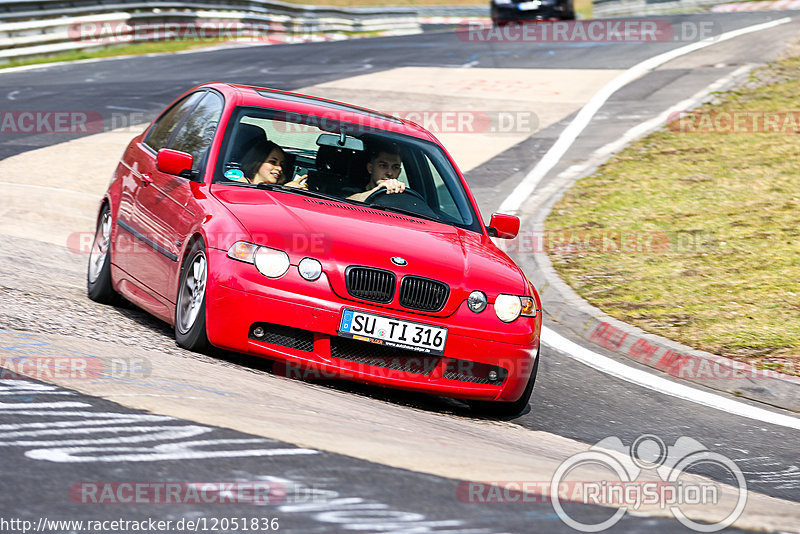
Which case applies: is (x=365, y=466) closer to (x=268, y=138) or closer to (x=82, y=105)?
(x=268, y=138)

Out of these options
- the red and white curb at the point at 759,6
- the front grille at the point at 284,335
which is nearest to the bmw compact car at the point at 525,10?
the red and white curb at the point at 759,6

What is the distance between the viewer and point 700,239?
1093cm

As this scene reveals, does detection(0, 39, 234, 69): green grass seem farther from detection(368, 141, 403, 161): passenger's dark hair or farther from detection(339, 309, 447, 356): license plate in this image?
detection(339, 309, 447, 356): license plate

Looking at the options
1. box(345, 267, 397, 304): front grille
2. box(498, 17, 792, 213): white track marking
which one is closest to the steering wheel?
box(345, 267, 397, 304): front grille

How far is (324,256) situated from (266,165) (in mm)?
1341

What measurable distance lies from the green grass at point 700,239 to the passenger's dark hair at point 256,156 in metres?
3.15

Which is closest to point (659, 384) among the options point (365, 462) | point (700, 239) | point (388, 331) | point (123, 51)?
point (388, 331)

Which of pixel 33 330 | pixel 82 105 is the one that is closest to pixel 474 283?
pixel 33 330

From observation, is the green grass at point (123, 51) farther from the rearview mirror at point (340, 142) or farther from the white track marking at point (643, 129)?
the rearview mirror at point (340, 142)

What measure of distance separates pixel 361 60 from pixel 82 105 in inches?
347

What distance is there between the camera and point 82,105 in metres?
17.3

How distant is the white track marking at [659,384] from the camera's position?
674 centimetres

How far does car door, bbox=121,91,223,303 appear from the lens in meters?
6.50

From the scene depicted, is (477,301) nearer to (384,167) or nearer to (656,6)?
(384,167)
